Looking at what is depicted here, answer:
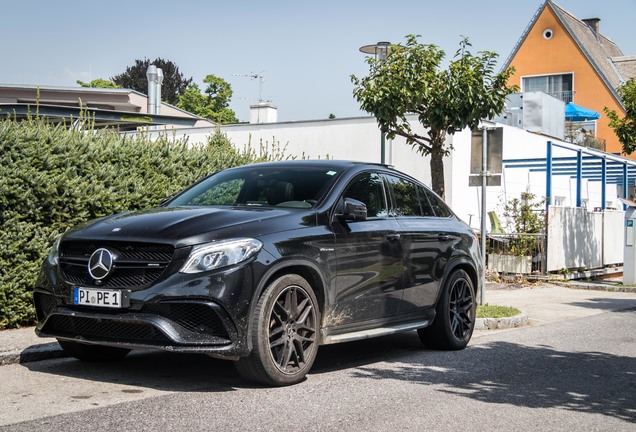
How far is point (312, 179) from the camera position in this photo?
779 cm

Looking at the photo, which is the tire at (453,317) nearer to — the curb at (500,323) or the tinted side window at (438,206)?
the tinted side window at (438,206)

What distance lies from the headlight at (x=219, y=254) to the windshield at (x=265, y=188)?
1.08 metres

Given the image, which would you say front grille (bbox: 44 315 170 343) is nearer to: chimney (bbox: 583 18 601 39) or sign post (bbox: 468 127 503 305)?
sign post (bbox: 468 127 503 305)

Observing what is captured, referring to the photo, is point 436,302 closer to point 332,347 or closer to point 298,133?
point 332,347

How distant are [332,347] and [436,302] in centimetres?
124

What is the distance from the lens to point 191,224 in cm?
656

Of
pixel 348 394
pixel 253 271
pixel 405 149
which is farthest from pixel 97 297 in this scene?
pixel 405 149

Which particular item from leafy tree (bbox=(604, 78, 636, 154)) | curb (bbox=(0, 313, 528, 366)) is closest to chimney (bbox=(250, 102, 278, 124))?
leafy tree (bbox=(604, 78, 636, 154))

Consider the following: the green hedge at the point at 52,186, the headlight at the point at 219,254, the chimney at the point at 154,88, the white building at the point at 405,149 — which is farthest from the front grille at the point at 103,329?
the chimney at the point at 154,88

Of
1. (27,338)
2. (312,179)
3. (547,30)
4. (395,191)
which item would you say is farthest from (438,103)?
(547,30)

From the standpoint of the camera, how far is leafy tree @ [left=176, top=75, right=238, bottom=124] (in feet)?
248

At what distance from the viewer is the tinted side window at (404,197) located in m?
8.53

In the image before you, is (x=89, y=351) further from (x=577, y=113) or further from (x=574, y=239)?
(x=577, y=113)

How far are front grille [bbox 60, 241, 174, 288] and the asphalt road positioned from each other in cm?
81
